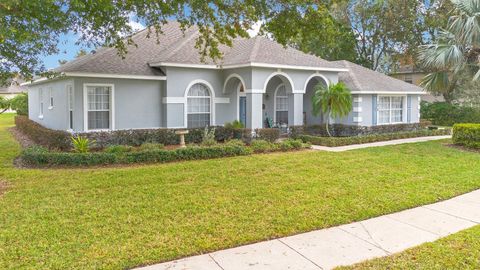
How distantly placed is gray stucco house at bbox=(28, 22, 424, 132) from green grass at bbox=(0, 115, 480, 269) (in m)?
4.59

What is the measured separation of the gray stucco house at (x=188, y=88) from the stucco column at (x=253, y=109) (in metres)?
0.05

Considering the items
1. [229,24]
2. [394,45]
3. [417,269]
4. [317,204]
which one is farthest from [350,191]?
[394,45]

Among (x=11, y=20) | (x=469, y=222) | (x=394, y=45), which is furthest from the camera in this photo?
(x=394, y=45)

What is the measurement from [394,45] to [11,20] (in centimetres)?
3402

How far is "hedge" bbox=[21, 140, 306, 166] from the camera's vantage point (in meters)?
11.8

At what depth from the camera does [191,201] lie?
7719 millimetres

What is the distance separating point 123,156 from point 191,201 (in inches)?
211

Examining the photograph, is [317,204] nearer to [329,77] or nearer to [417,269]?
[417,269]

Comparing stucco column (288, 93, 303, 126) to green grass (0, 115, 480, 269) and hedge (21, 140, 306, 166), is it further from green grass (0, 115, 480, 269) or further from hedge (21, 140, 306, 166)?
green grass (0, 115, 480, 269)

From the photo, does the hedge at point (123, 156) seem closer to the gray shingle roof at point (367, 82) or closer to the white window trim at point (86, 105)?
the white window trim at point (86, 105)

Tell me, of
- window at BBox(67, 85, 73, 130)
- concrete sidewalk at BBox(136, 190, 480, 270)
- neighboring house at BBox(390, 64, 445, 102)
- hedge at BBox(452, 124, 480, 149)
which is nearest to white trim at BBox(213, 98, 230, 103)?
window at BBox(67, 85, 73, 130)

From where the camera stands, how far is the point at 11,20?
9445 millimetres

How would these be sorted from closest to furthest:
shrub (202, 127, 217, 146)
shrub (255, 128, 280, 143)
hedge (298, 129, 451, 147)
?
shrub (202, 127, 217, 146)
shrub (255, 128, 280, 143)
hedge (298, 129, 451, 147)

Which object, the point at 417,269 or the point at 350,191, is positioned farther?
the point at 350,191
